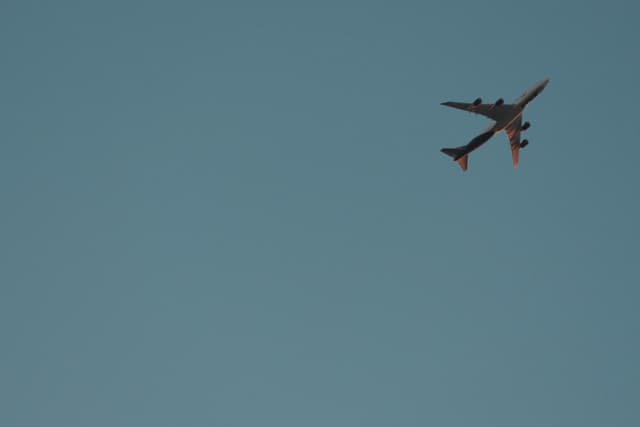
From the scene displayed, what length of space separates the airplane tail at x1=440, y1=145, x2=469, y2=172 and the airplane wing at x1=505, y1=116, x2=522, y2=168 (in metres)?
7.61

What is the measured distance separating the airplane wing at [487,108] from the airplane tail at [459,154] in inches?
235

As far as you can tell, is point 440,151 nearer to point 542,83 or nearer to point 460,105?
point 460,105

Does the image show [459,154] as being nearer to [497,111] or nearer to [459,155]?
[459,155]

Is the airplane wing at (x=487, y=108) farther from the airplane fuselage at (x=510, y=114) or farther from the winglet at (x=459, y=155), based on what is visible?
the winglet at (x=459, y=155)

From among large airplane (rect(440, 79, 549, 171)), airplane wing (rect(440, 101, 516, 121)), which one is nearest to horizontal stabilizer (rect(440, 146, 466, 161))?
large airplane (rect(440, 79, 549, 171))

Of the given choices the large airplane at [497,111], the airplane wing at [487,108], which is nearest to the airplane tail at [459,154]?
the large airplane at [497,111]

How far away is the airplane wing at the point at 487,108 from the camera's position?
104500mm

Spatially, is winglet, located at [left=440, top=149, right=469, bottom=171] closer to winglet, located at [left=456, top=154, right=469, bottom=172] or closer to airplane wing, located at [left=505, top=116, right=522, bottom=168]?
winglet, located at [left=456, top=154, right=469, bottom=172]

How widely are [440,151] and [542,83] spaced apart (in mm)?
17862

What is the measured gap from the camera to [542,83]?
340 feet

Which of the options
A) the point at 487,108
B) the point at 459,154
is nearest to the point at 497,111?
the point at 487,108

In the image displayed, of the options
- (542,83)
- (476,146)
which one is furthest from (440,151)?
(542,83)

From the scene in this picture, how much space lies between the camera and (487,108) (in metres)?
105

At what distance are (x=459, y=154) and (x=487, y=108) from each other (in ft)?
27.2
